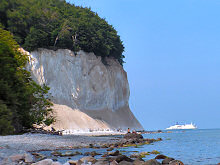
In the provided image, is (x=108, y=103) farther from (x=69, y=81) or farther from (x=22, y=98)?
(x=22, y=98)

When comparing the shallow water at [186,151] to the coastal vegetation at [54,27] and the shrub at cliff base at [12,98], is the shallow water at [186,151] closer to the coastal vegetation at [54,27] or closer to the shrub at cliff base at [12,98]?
the shrub at cliff base at [12,98]

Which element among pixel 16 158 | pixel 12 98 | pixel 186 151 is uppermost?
pixel 12 98

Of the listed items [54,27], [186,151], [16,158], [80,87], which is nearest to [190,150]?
[186,151]

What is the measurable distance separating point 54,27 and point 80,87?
43.5 ft

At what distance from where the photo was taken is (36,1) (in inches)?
2771

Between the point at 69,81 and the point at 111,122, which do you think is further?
the point at 111,122

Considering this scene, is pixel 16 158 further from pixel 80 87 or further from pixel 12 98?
pixel 80 87

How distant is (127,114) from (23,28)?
31658 mm

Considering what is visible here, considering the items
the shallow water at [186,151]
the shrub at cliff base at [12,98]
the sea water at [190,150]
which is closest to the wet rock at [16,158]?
the shallow water at [186,151]

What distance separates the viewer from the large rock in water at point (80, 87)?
60188 mm

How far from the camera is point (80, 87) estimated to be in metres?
64.4

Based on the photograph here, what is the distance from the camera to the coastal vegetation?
59.6 meters

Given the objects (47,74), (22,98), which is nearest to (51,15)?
(47,74)

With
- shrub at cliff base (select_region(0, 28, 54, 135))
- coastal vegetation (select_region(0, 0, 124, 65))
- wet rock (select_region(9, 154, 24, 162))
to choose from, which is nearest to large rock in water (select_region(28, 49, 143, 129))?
coastal vegetation (select_region(0, 0, 124, 65))
